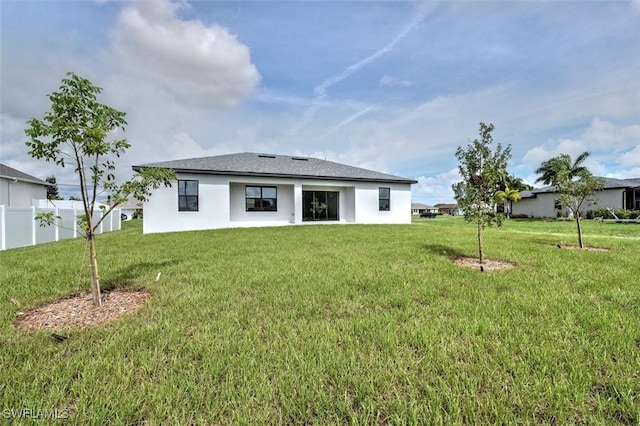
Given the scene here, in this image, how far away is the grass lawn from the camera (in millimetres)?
2055

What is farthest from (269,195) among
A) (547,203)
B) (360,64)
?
(547,203)

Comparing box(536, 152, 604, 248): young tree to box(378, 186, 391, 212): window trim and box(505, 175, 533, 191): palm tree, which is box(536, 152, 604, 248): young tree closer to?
box(378, 186, 391, 212): window trim

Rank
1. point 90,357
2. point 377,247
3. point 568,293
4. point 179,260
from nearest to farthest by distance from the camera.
Result: 1. point 90,357
2. point 568,293
3. point 179,260
4. point 377,247

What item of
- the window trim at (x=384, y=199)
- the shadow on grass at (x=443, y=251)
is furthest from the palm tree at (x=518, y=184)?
the shadow on grass at (x=443, y=251)

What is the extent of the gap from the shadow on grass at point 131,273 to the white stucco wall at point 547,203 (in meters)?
36.6

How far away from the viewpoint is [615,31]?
11516mm

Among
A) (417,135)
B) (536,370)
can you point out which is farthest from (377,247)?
(417,135)

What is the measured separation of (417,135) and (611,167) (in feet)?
157

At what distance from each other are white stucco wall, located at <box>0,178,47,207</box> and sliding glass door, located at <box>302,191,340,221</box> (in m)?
22.0

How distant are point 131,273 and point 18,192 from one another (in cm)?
2704

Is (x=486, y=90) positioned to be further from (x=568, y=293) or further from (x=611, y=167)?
(x=611, y=167)

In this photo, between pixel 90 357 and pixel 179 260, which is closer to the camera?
pixel 90 357

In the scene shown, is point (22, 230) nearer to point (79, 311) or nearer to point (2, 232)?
point (2, 232)

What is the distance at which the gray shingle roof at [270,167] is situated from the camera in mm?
16109
